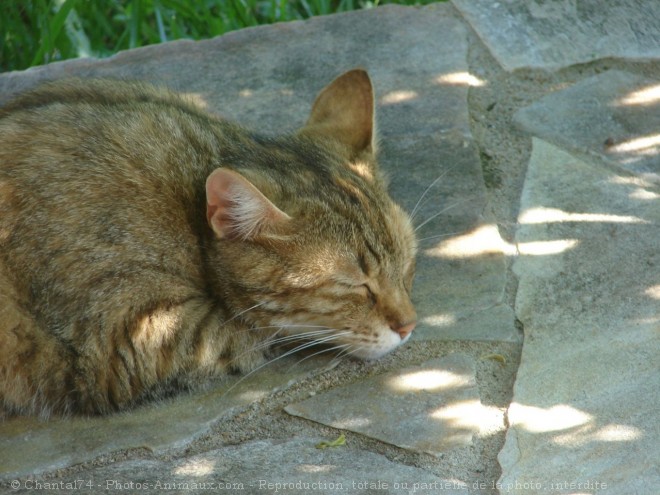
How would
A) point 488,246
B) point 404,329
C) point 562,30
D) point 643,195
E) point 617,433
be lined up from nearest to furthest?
point 617,433 < point 404,329 < point 488,246 < point 643,195 < point 562,30

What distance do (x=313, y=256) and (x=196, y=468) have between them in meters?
0.88

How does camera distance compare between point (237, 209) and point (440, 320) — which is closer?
point (237, 209)

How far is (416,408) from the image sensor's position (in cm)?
350

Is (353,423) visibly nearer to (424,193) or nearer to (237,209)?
(237,209)

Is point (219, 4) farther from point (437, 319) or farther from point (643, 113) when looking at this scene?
point (437, 319)

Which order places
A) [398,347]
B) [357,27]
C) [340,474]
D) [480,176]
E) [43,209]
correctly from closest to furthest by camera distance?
[340,474]
[43,209]
[398,347]
[480,176]
[357,27]

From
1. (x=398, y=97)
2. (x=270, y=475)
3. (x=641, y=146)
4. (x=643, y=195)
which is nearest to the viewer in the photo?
(x=270, y=475)

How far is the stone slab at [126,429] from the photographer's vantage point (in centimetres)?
333

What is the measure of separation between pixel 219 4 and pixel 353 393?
11.9 ft

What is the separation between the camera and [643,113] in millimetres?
4824

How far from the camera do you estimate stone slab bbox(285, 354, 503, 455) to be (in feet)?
11.1

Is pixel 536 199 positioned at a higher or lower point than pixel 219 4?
lower

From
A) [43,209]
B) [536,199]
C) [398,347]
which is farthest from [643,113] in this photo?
[43,209]

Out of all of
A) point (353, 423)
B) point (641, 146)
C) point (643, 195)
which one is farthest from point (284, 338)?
point (641, 146)
